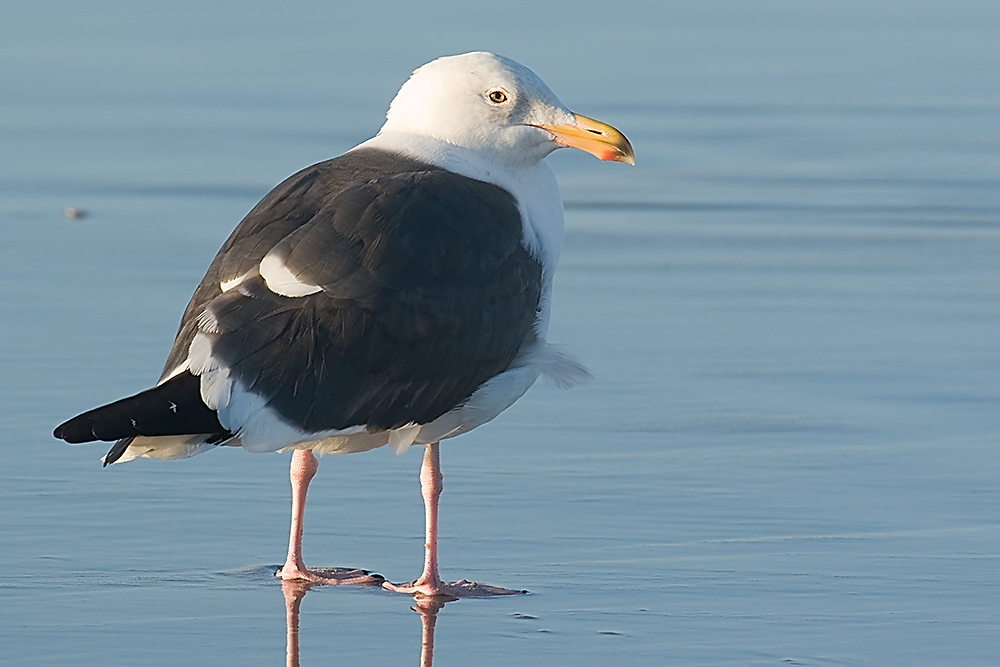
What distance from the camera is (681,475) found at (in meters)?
6.85

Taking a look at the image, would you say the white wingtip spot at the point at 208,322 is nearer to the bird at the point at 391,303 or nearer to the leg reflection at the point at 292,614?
the bird at the point at 391,303

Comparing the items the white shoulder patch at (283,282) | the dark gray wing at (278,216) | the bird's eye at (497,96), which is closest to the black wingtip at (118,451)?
the dark gray wing at (278,216)

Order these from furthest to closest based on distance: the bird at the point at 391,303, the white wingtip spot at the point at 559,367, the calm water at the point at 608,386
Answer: the white wingtip spot at the point at 559,367
the calm water at the point at 608,386
the bird at the point at 391,303

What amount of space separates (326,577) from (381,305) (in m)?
0.81

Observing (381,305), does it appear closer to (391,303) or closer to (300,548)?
(391,303)

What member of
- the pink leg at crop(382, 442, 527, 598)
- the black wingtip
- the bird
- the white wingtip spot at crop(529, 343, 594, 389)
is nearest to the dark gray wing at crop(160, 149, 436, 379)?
the bird

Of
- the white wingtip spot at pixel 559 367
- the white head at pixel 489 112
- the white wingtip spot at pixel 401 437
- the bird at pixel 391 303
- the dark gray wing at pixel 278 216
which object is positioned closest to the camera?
the bird at pixel 391 303

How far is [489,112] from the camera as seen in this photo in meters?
6.50

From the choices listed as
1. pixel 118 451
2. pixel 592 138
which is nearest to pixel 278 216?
pixel 118 451

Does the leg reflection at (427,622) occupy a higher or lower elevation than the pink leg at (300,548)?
lower

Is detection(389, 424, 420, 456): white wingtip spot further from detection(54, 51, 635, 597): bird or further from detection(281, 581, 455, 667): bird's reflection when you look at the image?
detection(281, 581, 455, 667): bird's reflection

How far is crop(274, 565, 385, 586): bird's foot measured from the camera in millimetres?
5844

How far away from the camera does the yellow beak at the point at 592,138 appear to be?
6555mm

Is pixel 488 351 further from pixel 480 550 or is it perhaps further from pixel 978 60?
pixel 978 60
